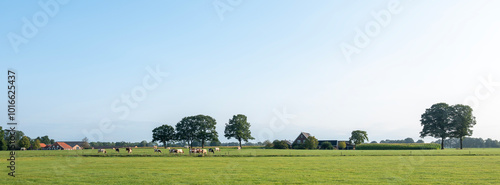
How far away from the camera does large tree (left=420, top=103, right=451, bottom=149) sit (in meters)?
113

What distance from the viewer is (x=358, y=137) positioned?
132625mm

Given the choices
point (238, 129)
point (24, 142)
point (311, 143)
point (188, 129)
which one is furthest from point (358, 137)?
point (24, 142)

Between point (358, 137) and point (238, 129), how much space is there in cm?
4299

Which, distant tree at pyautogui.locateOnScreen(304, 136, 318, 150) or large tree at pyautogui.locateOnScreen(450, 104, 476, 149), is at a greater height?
large tree at pyautogui.locateOnScreen(450, 104, 476, 149)

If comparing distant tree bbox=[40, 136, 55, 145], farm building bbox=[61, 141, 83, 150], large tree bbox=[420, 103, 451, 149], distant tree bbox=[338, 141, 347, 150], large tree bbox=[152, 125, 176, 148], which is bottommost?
farm building bbox=[61, 141, 83, 150]

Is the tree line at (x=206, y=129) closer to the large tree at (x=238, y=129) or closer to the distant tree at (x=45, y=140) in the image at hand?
the large tree at (x=238, y=129)

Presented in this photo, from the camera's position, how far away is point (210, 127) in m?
132

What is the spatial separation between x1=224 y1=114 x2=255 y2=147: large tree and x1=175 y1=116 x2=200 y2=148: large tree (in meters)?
11.4

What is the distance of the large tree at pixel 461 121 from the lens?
110688 millimetres

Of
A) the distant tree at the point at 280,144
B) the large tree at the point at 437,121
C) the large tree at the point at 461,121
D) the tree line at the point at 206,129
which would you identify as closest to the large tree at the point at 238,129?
the tree line at the point at 206,129

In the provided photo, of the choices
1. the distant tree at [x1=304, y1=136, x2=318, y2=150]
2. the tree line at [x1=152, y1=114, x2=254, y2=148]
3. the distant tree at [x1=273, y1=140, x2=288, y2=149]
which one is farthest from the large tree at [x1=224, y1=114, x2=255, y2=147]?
the distant tree at [x1=304, y1=136, x2=318, y2=150]

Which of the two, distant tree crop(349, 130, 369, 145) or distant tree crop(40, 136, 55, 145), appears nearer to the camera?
distant tree crop(349, 130, 369, 145)

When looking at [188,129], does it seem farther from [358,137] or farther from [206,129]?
[358,137]

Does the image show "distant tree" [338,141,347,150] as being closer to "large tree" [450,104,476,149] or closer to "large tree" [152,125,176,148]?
"large tree" [450,104,476,149]
